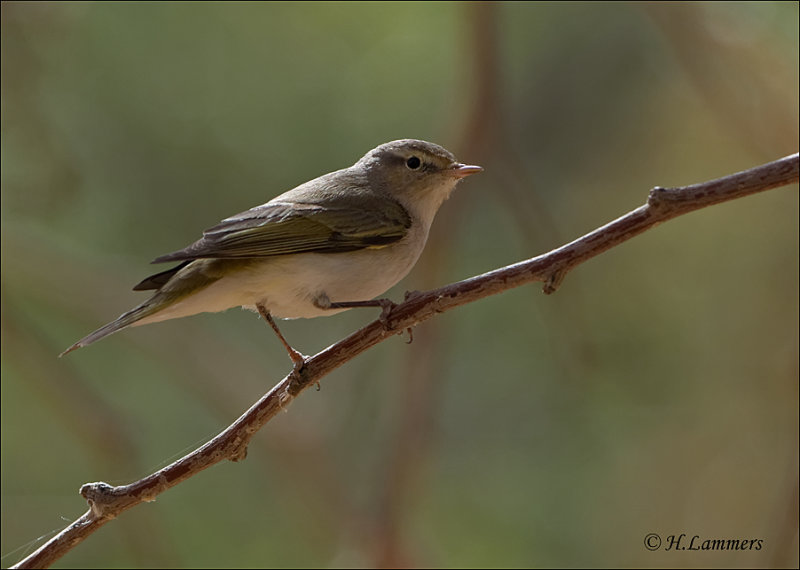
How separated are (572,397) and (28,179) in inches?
149

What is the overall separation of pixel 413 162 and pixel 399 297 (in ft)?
10.1

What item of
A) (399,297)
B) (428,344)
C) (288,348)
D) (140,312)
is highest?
(140,312)

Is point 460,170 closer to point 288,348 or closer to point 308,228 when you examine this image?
point 308,228

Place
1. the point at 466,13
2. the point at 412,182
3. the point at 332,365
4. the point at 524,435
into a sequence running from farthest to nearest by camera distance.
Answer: the point at 524,435 → the point at 466,13 → the point at 412,182 → the point at 332,365

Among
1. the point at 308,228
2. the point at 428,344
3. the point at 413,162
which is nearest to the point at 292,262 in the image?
the point at 308,228

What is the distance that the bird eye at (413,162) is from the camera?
4.01 m

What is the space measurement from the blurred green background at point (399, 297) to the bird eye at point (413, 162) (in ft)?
4.31

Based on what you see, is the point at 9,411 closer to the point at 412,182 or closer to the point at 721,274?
the point at 412,182

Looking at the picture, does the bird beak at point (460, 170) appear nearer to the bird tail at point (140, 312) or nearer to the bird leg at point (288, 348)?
the bird leg at point (288, 348)

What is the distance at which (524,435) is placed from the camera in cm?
669

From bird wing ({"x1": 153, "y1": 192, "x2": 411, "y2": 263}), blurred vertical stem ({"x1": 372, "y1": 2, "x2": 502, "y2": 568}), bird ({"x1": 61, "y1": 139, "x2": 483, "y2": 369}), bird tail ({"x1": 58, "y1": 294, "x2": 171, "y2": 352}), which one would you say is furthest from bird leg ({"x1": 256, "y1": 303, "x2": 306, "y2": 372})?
blurred vertical stem ({"x1": 372, "y1": 2, "x2": 502, "y2": 568})

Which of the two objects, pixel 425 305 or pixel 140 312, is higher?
pixel 140 312

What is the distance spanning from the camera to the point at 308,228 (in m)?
3.52

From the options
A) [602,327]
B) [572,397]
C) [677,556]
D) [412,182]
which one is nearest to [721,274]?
[602,327]
